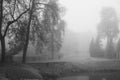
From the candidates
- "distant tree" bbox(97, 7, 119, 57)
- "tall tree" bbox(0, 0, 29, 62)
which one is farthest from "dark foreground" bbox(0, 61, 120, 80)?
"distant tree" bbox(97, 7, 119, 57)

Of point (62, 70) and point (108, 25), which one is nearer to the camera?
point (62, 70)

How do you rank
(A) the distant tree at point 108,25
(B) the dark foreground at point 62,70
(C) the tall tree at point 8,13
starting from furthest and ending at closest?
(A) the distant tree at point 108,25
(C) the tall tree at point 8,13
(B) the dark foreground at point 62,70

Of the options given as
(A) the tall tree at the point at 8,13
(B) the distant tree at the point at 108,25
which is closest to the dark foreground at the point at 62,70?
(A) the tall tree at the point at 8,13

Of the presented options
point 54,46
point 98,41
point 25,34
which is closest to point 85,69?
point 54,46

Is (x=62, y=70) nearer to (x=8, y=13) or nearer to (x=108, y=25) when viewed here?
(x=8, y=13)

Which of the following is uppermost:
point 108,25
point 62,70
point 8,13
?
point 8,13

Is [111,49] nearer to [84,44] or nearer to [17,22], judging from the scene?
[17,22]

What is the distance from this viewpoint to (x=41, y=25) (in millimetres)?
24078

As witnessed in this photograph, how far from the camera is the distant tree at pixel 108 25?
155 feet

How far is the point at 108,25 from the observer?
4775 centimetres

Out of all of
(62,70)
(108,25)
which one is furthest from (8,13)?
(108,25)

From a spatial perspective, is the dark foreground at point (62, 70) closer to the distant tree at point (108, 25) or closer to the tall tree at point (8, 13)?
the tall tree at point (8, 13)

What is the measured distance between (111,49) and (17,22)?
97.7 ft

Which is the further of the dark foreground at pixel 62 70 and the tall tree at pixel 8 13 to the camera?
the tall tree at pixel 8 13
